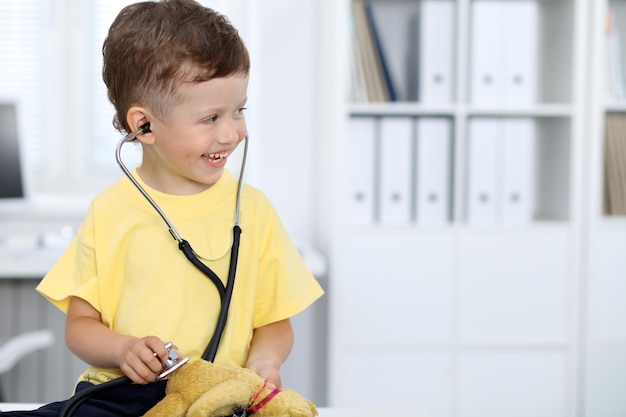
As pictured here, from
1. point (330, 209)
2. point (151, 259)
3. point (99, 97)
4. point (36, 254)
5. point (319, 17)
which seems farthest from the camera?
point (99, 97)

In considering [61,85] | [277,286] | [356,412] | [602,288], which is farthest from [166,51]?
[61,85]

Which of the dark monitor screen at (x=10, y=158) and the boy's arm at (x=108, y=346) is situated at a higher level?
the dark monitor screen at (x=10, y=158)

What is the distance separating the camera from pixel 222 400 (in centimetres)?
79

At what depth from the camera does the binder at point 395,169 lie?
8.21ft

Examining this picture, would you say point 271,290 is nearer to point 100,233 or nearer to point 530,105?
point 100,233

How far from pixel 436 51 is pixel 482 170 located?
396 millimetres

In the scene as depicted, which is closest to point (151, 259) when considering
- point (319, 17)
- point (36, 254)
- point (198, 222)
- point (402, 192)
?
point (198, 222)

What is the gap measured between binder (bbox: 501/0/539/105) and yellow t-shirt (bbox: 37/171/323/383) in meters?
1.65

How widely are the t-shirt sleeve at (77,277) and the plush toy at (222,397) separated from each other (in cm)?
21

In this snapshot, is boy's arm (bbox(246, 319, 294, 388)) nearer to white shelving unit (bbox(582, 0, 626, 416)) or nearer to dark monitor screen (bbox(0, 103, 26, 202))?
white shelving unit (bbox(582, 0, 626, 416))

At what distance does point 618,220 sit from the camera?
258 centimetres

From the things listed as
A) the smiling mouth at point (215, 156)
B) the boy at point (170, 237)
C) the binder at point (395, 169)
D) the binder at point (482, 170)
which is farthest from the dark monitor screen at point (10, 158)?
the smiling mouth at point (215, 156)

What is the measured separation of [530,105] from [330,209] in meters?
0.72

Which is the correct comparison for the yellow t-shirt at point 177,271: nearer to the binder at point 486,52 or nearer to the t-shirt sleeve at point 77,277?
the t-shirt sleeve at point 77,277
